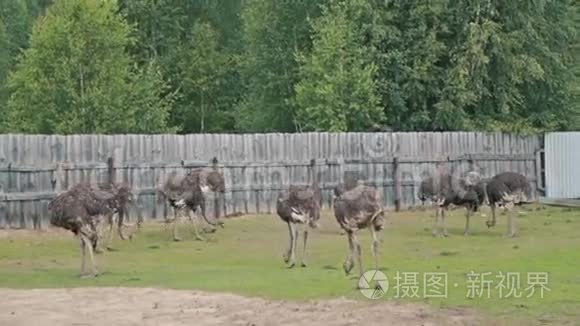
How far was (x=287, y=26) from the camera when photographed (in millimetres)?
45688

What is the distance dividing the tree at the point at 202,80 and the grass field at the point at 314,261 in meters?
23.3

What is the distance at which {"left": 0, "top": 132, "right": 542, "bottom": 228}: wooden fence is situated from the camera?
80.6ft

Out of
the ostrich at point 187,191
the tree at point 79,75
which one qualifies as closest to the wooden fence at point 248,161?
the ostrich at point 187,191

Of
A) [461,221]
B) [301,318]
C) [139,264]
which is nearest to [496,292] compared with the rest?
[301,318]

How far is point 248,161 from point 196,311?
55.0 ft

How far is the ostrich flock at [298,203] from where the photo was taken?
44.9 ft

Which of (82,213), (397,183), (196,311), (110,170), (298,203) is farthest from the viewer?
(397,183)

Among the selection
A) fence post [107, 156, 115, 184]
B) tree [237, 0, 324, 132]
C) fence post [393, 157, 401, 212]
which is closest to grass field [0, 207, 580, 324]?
fence post [107, 156, 115, 184]

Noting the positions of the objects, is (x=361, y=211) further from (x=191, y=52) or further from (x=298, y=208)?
(x=191, y=52)

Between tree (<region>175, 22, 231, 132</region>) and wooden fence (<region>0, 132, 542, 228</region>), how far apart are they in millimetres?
19594

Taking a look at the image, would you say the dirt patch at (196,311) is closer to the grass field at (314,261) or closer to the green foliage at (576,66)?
the grass field at (314,261)

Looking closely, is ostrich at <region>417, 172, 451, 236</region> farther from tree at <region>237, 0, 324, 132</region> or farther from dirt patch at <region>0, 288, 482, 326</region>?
tree at <region>237, 0, 324, 132</region>

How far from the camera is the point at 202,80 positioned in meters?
49.7
